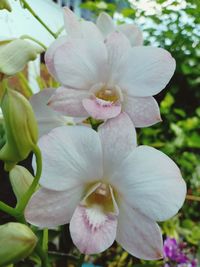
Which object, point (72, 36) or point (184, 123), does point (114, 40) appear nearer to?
point (72, 36)

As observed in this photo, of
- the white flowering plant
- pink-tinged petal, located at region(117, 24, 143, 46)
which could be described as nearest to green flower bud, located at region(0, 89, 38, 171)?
the white flowering plant

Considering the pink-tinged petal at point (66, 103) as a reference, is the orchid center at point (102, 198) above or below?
below

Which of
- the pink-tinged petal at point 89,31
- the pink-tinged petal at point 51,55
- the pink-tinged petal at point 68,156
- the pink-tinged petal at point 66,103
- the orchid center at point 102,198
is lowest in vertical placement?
the orchid center at point 102,198

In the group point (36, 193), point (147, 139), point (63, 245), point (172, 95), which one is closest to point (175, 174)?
point (36, 193)

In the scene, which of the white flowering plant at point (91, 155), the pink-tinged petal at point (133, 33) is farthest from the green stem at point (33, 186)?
the pink-tinged petal at point (133, 33)

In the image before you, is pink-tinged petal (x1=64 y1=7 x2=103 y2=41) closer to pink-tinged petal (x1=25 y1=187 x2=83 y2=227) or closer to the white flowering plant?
the white flowering plant

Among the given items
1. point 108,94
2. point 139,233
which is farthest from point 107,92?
point 139,233

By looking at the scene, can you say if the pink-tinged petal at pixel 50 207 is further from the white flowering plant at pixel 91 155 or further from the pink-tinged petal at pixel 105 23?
the pink-tinged petal at pixel 105 23

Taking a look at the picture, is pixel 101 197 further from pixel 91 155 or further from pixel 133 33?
pixel 133 33
